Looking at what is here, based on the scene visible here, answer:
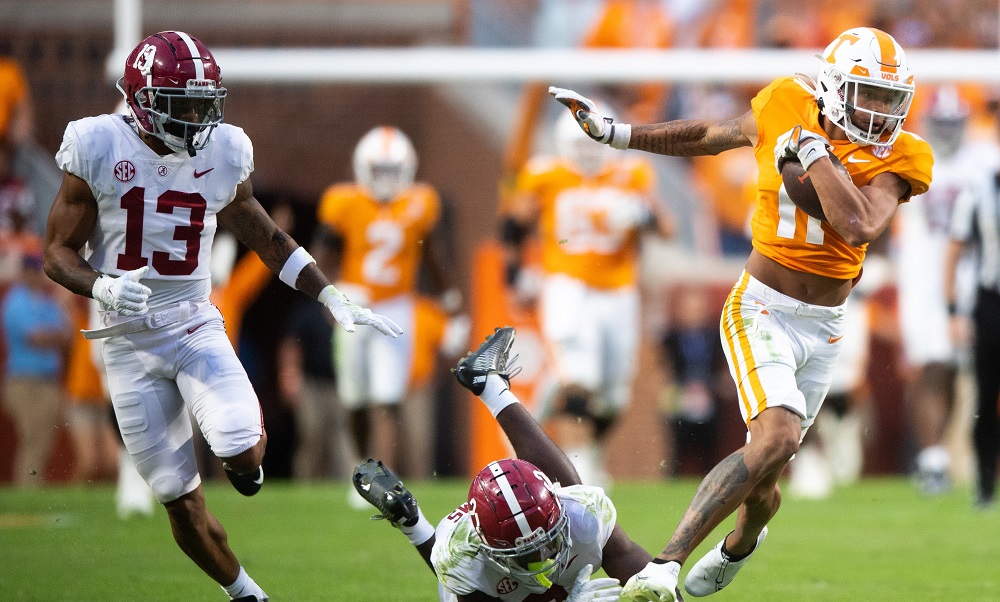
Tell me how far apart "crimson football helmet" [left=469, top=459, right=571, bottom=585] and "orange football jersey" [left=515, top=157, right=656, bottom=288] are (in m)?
4.98

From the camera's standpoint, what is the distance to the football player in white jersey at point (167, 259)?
4730 mm

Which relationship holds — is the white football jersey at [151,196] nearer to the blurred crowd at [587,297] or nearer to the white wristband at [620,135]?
the white wristband at [620,135]

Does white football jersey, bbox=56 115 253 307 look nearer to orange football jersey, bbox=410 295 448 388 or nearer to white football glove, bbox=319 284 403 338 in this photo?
white football glove, bbox=319 284 403 338

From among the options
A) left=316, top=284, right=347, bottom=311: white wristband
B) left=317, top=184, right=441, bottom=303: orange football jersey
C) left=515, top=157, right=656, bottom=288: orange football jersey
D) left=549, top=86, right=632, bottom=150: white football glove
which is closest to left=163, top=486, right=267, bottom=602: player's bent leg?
left=316, top=284, right=347, bottom=311: white wristband

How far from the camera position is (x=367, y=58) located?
9.12m

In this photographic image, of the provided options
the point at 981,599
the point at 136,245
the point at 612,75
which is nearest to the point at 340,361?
the point at 612,75

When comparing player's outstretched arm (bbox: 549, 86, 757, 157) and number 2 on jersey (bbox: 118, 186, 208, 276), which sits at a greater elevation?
player's outstretched arm (bbox: 549, 86, 757, 157)

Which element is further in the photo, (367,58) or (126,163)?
(367,58)

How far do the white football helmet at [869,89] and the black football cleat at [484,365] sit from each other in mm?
1471

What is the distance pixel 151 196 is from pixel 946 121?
6.10 m

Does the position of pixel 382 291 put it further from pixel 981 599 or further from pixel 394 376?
pixel 981 599

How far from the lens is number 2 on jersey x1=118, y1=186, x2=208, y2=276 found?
480 cm

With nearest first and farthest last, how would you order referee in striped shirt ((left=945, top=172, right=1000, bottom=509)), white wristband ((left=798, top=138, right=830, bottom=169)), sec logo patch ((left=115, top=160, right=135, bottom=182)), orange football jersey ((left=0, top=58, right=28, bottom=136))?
1. white wristband ((left=798, top=138, right=830, bottom=169))
2. sec logo patch ((left=115, top=160, right=135, bottom=182))
3. referee in striped shirt ((left=945, top=172, right=1000, bottom=509))
4. orange football jersey ((left=0, top=58, right=28, bottom=136))

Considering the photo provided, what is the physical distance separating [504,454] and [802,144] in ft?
20.9
